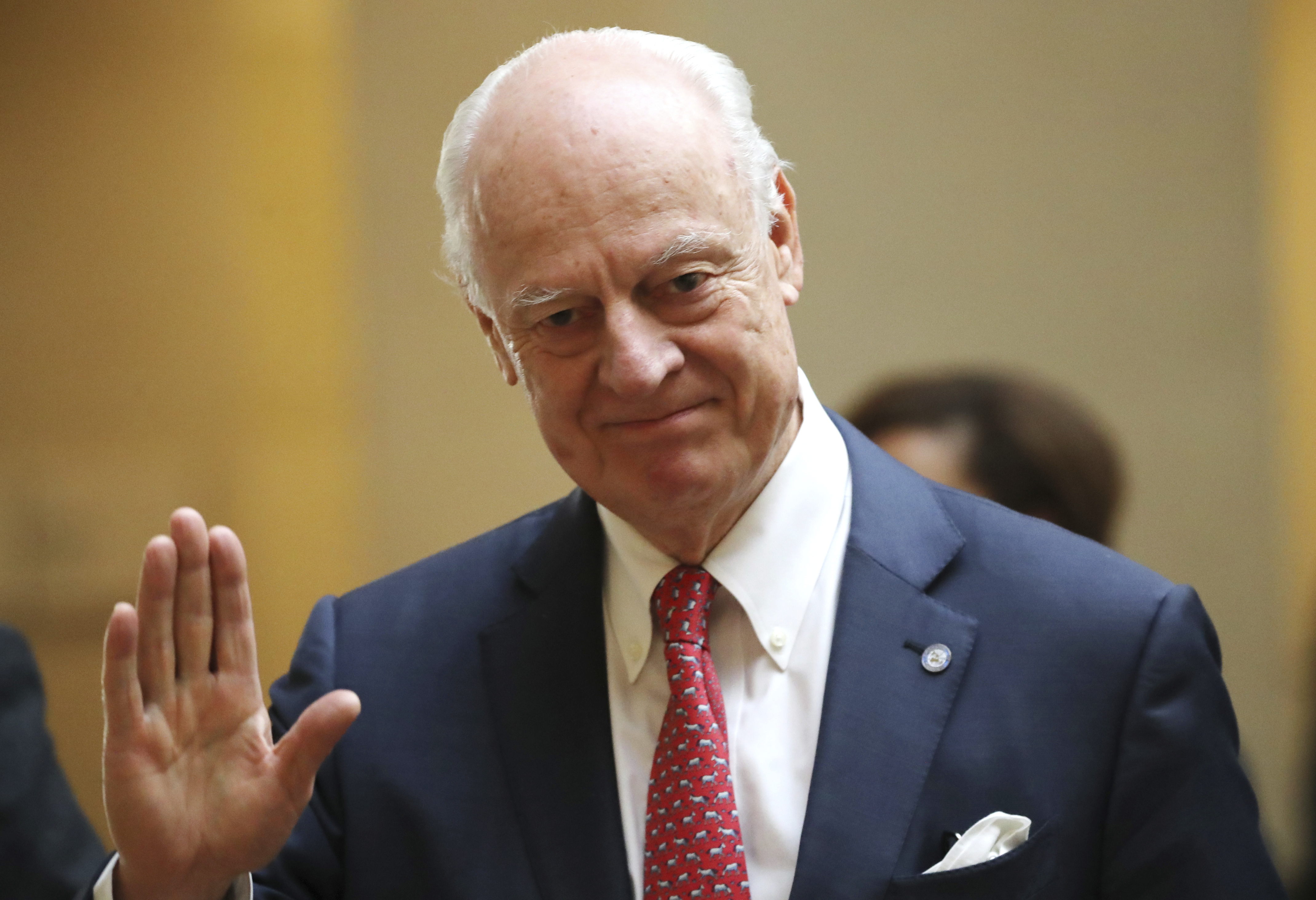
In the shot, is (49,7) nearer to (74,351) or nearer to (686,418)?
(74,351)

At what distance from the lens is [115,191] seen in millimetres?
3271

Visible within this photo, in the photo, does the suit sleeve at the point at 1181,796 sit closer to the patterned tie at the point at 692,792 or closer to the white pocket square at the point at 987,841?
the white pocket square at the point at 987,841

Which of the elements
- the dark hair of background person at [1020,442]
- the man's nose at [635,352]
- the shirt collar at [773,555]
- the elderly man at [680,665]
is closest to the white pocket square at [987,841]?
the elderly man at [680,665]

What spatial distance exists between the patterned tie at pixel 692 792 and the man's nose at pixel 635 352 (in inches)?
11.2

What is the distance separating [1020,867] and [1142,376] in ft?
7.34

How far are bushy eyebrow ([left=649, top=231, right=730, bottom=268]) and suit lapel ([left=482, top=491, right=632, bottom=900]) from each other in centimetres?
42

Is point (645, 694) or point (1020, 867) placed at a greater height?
point (645, 694)

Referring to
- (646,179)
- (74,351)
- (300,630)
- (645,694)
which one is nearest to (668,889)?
(645,694)

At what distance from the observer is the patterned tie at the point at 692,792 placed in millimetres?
1320

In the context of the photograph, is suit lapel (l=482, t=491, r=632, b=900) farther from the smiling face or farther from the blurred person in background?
the blurred person in background

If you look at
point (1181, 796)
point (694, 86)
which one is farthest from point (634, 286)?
point (1181, 796)

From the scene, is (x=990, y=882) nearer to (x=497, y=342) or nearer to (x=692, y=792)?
(x=692, y=792)

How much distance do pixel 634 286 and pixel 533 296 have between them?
4.5 inches

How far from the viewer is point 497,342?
5.17 feet
